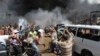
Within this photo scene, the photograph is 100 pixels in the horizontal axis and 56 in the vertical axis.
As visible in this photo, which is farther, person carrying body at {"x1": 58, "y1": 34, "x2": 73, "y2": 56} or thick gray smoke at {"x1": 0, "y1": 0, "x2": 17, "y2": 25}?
thick gray smoke at {"x1": 0, "y1": 0, "x2": 17, "y2": 25}

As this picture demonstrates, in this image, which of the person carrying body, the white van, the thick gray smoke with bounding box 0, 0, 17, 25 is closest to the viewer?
the white van

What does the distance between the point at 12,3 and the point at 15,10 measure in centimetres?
84

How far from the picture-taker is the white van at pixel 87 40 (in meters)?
A: 9.80

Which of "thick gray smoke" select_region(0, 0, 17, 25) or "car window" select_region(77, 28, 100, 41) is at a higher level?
"thick gray smoke" select_region(0, 0, 17, 25)

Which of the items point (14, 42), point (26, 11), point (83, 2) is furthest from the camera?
point (26, 11)

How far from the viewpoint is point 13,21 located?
30.8 metres

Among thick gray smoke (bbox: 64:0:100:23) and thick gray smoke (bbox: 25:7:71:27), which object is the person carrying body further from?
thick gray smoke (bbox: 25:7:71:27)

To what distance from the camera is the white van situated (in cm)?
980

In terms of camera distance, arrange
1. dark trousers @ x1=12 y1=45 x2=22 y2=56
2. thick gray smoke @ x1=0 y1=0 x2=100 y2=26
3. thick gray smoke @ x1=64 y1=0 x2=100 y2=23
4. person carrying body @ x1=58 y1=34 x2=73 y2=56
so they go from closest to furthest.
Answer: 1. person carrying body @ x1=58 y1=34 x2=73 y2=56
2. dark trousers @ x1=12 y1=45 x2=22 y2=56
3. thick gray smoke @ x1=64 y1=0 x2=100 y2=23
4. thick gray smoke @ x1=0 y1=0 x2=100 y2=26

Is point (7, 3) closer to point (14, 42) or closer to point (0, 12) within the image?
point (0, 12)

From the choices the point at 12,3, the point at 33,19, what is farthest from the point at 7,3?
the point at 33,19

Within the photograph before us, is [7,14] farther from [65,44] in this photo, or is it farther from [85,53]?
[65,44]

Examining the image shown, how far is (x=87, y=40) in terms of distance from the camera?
1045 cm

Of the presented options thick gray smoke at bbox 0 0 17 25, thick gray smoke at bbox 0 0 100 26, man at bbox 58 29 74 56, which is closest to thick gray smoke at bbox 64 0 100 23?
thick gray smoke at bbox 0 0 100 26
